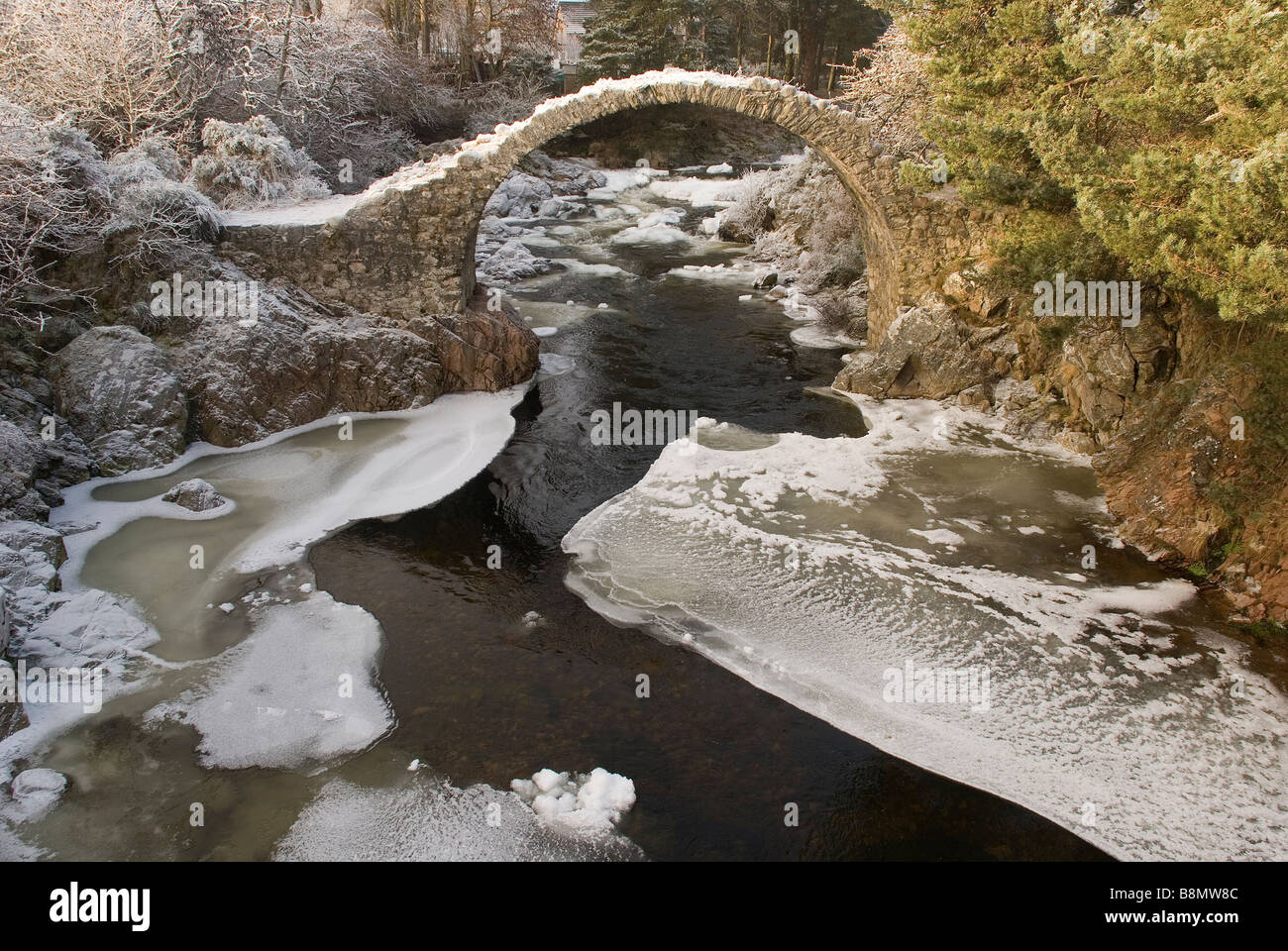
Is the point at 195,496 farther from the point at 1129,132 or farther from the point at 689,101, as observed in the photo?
the point at 1129,132

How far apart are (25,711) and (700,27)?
44.1 m

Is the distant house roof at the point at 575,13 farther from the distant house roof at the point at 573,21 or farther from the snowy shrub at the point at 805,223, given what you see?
the snowy shrub at the point at 805,223

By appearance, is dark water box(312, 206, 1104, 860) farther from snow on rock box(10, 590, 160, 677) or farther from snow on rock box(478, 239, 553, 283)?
snow on rock box(478, 239, 553, 283)

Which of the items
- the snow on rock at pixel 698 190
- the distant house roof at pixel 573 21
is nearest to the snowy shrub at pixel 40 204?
the snow on rock at pixel 698 190

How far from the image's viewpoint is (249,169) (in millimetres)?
16766

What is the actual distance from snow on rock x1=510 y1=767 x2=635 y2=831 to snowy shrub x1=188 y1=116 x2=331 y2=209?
13.2m

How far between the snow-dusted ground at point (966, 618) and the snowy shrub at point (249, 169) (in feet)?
31.5

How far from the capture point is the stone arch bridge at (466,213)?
49.0 ft

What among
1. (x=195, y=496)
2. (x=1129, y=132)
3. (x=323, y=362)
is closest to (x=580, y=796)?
(x=195, y=496)

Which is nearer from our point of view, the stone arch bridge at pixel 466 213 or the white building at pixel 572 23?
the stone arch bridge at pixel 466 213

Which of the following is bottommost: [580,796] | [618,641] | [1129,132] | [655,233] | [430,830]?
[430,830]

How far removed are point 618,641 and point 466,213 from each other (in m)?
8.96

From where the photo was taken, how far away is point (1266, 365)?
10.8 m

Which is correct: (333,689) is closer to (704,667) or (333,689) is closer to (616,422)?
(704,667)
